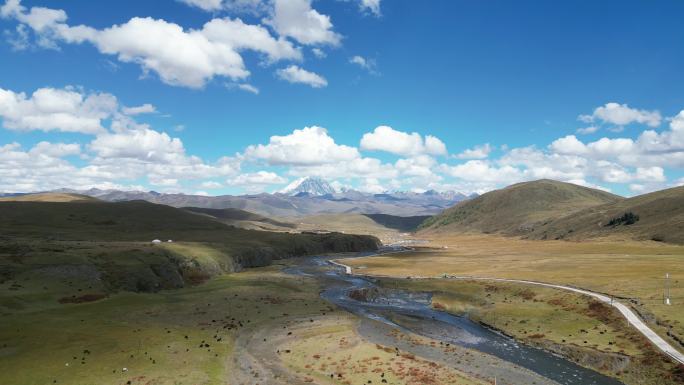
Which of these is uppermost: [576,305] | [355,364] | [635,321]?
[635,321]

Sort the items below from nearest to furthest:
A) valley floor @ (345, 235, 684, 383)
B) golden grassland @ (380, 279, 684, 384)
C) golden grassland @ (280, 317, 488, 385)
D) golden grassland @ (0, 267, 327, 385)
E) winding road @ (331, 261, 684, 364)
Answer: golden grassland @ (0, 267, 327, 385) < golden grassland @ (280, 317, 488, 385) < golden grassland @ (380, 279, 684, 384) < winding road @ (331, 261, 684, 364) < valley floor @ (345, 235, 684, 383)

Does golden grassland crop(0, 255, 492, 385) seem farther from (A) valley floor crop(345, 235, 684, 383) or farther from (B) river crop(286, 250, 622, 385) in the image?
(A) valley floor crop(345, 235, 684, 383)

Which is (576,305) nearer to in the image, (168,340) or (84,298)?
(168,340)

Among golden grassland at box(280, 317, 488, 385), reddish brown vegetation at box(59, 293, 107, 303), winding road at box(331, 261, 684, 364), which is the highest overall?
winding road at box(331, 261, 684, 364)

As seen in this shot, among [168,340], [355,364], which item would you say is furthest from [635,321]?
[168,340]

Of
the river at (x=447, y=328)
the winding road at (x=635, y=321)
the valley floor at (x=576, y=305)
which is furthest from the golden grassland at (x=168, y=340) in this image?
the winding road at (x=635, y=321)

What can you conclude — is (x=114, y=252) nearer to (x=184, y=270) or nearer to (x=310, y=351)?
(x=184, y=270)

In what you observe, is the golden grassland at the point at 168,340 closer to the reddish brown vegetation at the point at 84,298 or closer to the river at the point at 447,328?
the reddish brown vegetation at the point at 84,298

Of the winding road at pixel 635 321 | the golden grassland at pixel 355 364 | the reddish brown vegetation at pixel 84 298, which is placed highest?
the winding road at pixel 635 321

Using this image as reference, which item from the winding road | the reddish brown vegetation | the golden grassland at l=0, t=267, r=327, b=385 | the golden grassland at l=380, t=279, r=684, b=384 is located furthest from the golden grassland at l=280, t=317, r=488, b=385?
the reddish brown vegetation

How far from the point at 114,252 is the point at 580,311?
9263 cm

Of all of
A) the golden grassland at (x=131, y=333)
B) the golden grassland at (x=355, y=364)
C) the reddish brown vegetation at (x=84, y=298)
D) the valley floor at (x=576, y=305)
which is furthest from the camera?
→ the reddish brown vegetation at (x=84, y=298)

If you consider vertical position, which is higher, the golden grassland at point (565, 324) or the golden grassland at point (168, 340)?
the golden grassland at point (565, 324)

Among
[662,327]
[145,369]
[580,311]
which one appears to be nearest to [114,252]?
[145,369]
